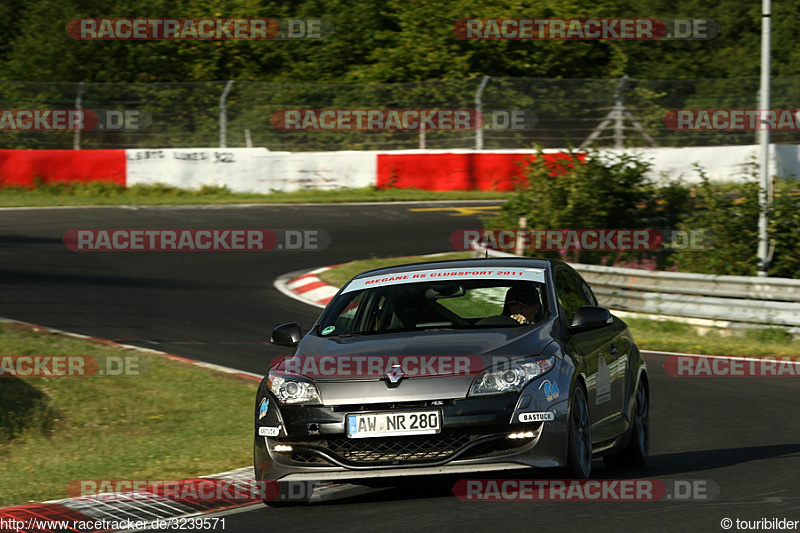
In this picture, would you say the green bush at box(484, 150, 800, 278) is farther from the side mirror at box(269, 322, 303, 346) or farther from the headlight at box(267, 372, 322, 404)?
the headlight at box(267, 372, 322, 404)

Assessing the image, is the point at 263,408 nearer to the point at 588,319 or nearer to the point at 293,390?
A: the point at 293,390

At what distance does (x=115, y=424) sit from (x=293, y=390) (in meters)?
4.13

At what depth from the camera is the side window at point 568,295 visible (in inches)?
323

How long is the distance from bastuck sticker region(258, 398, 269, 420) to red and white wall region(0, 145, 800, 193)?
21.5m

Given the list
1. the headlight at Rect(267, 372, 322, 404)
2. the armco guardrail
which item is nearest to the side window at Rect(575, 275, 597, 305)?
the headlight at Rect(267, 372, 322, 404)

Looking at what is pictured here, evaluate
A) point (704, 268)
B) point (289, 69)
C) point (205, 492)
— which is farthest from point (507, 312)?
point (289, 69)

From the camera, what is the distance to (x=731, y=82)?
30.0 m

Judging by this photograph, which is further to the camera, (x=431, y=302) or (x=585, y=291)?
(x=585, y=291)

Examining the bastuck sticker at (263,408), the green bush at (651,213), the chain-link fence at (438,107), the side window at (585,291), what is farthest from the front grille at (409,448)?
the chain-link fence at (438,107)

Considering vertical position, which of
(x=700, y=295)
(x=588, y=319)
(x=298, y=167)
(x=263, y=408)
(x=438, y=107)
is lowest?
(x=700, y=295)

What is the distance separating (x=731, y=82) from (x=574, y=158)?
11.9 m

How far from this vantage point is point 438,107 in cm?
3072

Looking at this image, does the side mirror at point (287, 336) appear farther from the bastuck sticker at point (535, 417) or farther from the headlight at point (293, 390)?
the bastuck sticker at point (535, 417)

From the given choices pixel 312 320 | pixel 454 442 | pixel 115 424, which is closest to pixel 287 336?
pixel 454 442
